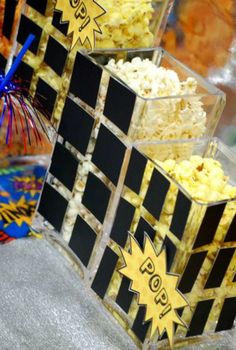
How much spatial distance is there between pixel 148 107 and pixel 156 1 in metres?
0.28

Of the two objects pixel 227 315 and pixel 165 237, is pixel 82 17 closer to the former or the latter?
pixel 165 237

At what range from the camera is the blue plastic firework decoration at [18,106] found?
3.70 ft

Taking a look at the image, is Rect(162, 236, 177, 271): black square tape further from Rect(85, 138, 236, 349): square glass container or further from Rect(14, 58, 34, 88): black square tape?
Rect(14, 58, 34, 88): black square tape

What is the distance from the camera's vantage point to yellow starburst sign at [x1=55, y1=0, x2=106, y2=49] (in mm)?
1088

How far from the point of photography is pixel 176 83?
1061mm

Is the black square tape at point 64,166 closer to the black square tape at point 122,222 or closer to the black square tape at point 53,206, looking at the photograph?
the black square tape at point 53,206

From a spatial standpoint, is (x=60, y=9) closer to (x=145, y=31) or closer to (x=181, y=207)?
(x=145, y=31)

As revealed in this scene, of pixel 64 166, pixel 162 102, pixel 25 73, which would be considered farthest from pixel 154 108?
pixel 25 73

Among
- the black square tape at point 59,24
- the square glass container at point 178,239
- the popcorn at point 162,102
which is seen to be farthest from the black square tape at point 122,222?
the black square tape at point 59,24

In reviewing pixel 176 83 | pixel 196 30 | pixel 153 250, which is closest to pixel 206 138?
pixel 176 83

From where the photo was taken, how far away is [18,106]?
127cm

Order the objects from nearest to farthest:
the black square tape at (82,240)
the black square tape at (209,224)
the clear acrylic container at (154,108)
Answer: the black square tape at (209,224)
the clear acrylic container at (154,108)
the black square tape at (82,240)

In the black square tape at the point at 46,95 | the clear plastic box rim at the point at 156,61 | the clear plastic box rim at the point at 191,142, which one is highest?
the clear plastic box rim at the point at 156,61

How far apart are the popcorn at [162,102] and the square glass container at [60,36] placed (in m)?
0.07
